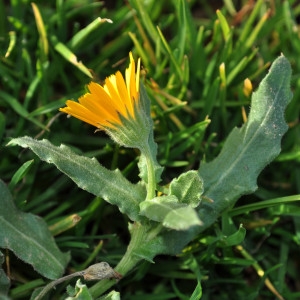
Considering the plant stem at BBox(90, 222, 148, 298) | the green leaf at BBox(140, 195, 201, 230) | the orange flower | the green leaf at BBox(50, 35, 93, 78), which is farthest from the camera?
the green leaf at BBox(50, 35, 93, 78)

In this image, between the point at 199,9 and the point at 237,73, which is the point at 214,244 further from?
the point at 199,9

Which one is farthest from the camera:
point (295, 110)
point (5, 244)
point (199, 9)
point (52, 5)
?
point (199, 9)

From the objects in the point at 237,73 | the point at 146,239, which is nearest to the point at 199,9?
the point at 237,73

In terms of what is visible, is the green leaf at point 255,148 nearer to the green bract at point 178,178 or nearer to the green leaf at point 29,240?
the green bract at point 178,178

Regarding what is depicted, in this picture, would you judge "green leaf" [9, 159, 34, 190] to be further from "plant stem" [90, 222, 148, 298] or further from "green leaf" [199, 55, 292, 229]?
"green leaf" [199, 55, 292, 229]

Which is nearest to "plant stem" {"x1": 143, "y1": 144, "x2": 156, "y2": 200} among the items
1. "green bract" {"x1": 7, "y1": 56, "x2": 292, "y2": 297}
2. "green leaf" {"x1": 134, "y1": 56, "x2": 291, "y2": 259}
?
"green bract" {"x1": 7, "y1": 56, "x2": 292, "y2": 297}

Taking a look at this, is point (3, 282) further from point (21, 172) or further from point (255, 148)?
point (255, 148)
